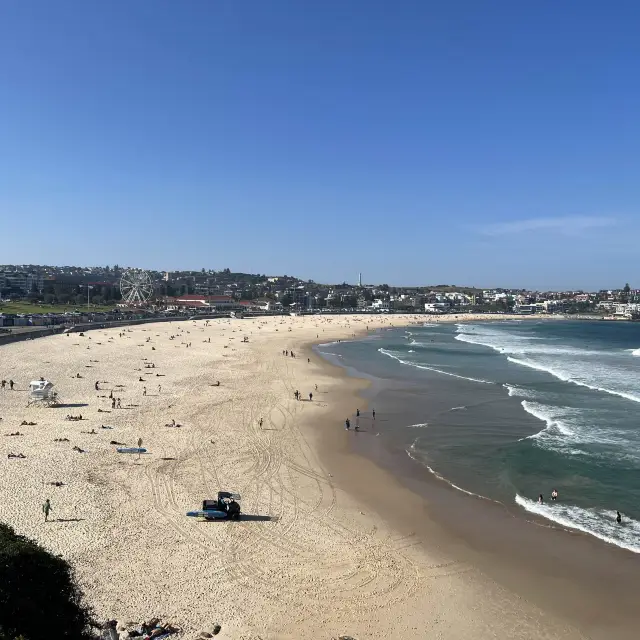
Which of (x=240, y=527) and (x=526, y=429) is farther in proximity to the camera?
(x=526, y=429)

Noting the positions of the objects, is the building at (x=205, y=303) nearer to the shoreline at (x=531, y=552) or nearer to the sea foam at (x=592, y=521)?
the shoreline at (x=531, y=552)

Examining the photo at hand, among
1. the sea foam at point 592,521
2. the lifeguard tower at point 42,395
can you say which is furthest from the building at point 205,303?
the sea foam at point 592,521

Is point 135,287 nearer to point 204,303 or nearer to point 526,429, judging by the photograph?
point 204,303

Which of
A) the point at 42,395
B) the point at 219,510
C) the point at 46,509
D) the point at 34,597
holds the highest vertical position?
the point at 34,597

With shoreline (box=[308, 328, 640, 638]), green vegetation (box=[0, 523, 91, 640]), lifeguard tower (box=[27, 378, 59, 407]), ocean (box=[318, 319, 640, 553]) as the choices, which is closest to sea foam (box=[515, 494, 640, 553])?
ocean (box=[318, 319, 640, 553])

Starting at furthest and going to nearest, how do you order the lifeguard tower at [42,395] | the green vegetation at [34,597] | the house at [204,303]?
the house at [204,303], the lifeguard tower at [42,395], the green vegetation at [34,597]

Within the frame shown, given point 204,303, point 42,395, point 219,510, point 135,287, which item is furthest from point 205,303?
point 219,510
